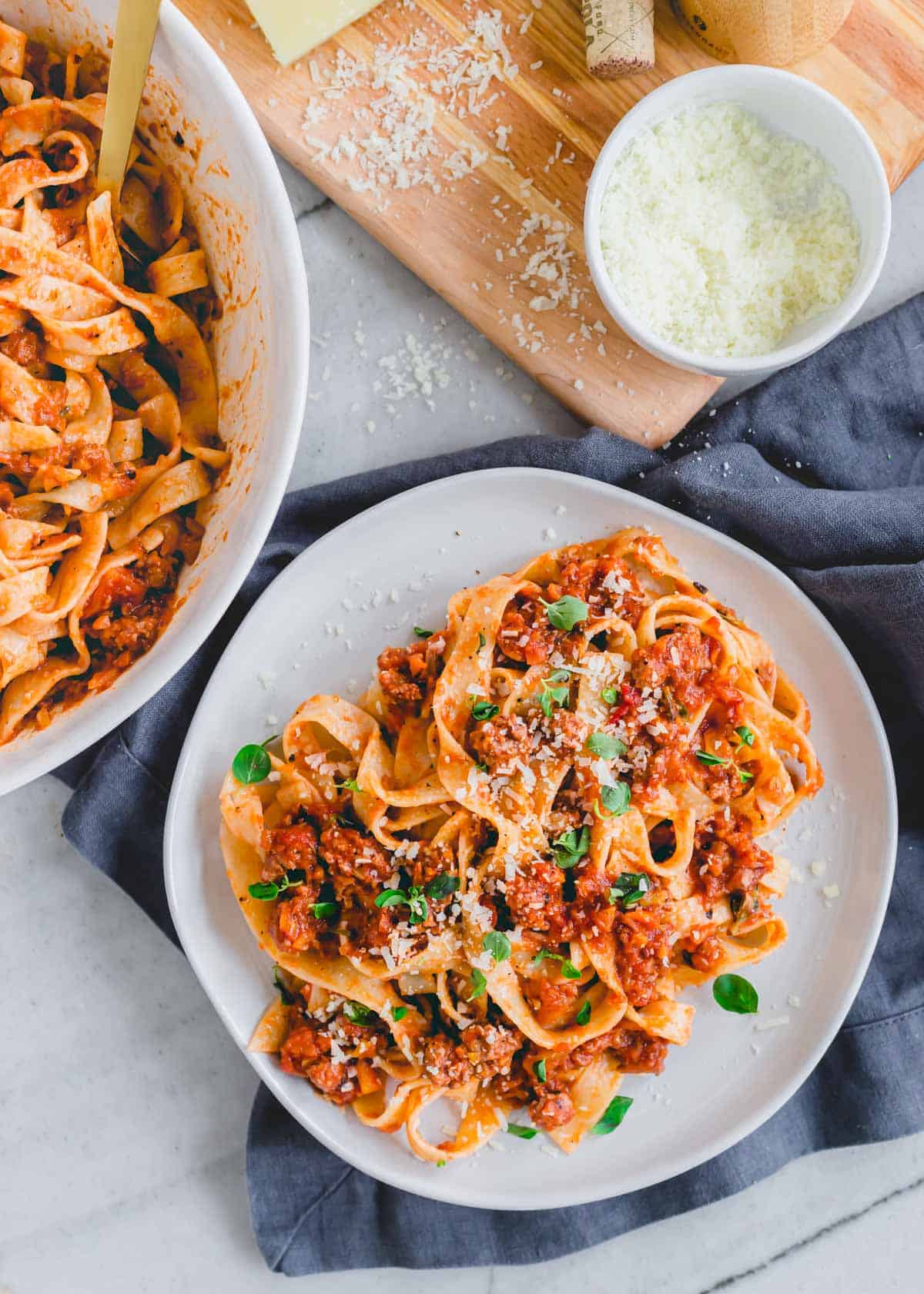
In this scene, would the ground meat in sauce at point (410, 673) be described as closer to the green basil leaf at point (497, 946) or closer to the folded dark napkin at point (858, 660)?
the folded dark napkin at point (858, 660)

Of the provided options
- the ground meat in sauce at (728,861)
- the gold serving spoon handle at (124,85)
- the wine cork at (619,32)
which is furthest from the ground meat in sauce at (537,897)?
the wine cork at (619,32)

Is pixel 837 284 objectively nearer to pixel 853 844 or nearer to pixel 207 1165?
pixel 853 844

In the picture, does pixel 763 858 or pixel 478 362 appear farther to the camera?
pixel 478 362

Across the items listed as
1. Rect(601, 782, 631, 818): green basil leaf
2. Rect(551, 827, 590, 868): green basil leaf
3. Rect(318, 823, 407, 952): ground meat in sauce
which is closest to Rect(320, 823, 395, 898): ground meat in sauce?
Rect(318, 823, 407, 952): ground meat in sauce

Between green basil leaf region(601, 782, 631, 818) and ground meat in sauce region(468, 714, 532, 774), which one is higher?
ground meat in sauce region(468, 714, 532, 774)

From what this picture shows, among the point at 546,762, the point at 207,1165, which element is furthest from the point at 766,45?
the point at 207,1165

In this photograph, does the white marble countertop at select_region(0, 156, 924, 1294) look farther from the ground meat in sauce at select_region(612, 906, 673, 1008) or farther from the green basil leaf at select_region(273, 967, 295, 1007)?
the ground meat in sauce at select_region(612, 906, 673, 1008)

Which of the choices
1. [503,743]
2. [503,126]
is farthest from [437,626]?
[503,126]
